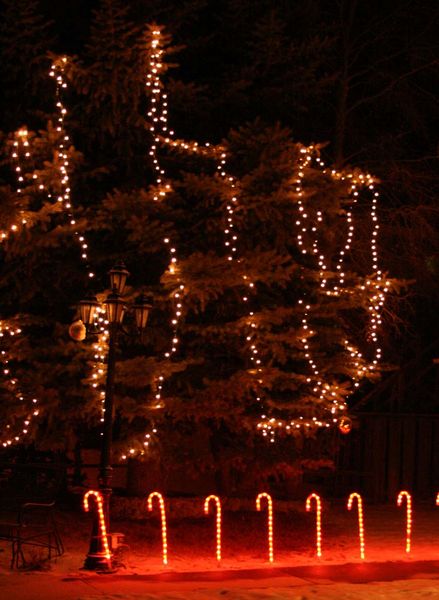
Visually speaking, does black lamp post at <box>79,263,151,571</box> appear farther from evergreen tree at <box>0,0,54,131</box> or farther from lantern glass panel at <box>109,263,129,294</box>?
evergreen tree at <box>0,0,54,131</box>

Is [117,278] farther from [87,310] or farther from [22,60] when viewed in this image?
[22,60]

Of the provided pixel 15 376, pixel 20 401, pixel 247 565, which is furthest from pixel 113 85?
pixel 247 565

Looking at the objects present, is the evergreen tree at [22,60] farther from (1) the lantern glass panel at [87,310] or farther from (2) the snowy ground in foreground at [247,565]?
(2) the snowy ground in foreground at [247,565]

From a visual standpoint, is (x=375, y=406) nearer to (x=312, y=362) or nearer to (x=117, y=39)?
(x=312, y=362)

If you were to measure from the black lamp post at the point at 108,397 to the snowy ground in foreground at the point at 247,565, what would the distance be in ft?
0.85

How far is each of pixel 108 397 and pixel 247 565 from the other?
289 cm

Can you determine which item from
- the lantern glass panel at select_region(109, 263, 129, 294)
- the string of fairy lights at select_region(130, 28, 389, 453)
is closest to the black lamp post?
the lantern glass panel at select_region(109, 263, 129, 294)

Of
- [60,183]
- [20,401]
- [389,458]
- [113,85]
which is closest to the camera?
[20,401]

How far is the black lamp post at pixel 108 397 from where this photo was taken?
1091 cm

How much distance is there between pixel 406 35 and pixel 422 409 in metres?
10.1

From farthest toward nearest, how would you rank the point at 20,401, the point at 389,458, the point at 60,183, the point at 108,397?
the point at 389,458 < the point at 60,183 < the point at 20,401 < the point at 108,397

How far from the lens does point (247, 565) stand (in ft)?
38.9

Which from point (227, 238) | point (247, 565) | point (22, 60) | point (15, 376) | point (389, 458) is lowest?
point (247, 565)

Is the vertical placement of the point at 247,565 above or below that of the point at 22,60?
below
